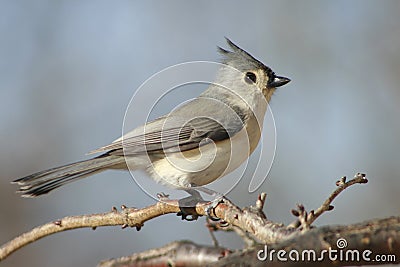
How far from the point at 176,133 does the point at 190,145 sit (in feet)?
0.33

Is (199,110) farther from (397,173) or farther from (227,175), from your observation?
(397,173)

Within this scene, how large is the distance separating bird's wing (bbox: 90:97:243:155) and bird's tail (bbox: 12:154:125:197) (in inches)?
2.2

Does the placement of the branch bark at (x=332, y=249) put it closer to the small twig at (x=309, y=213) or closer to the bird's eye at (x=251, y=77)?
the small twig at (x=309, y=213)

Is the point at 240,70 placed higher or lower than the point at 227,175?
higher

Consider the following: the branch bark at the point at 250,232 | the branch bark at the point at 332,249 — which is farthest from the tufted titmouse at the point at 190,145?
the branch bark at the point at 332,249

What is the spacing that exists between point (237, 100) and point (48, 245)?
2.10 metres

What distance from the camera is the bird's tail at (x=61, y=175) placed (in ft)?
7.93

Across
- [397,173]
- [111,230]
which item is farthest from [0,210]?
[397,173]

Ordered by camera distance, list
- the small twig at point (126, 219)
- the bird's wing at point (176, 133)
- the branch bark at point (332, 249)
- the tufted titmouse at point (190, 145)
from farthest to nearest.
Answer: the bird's wing at point (176, 133) < the tufted titmouse at point (190, 145) < the small twig at point (126, 219) < the branch bark at point (332, 249)

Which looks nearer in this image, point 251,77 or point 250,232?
point 250,232

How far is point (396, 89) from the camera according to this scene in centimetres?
460

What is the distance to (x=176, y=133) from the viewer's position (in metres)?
2.79

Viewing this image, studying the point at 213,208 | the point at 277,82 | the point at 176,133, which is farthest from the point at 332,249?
the point at 277,82

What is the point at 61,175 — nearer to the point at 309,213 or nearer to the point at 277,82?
the point at 277,82
